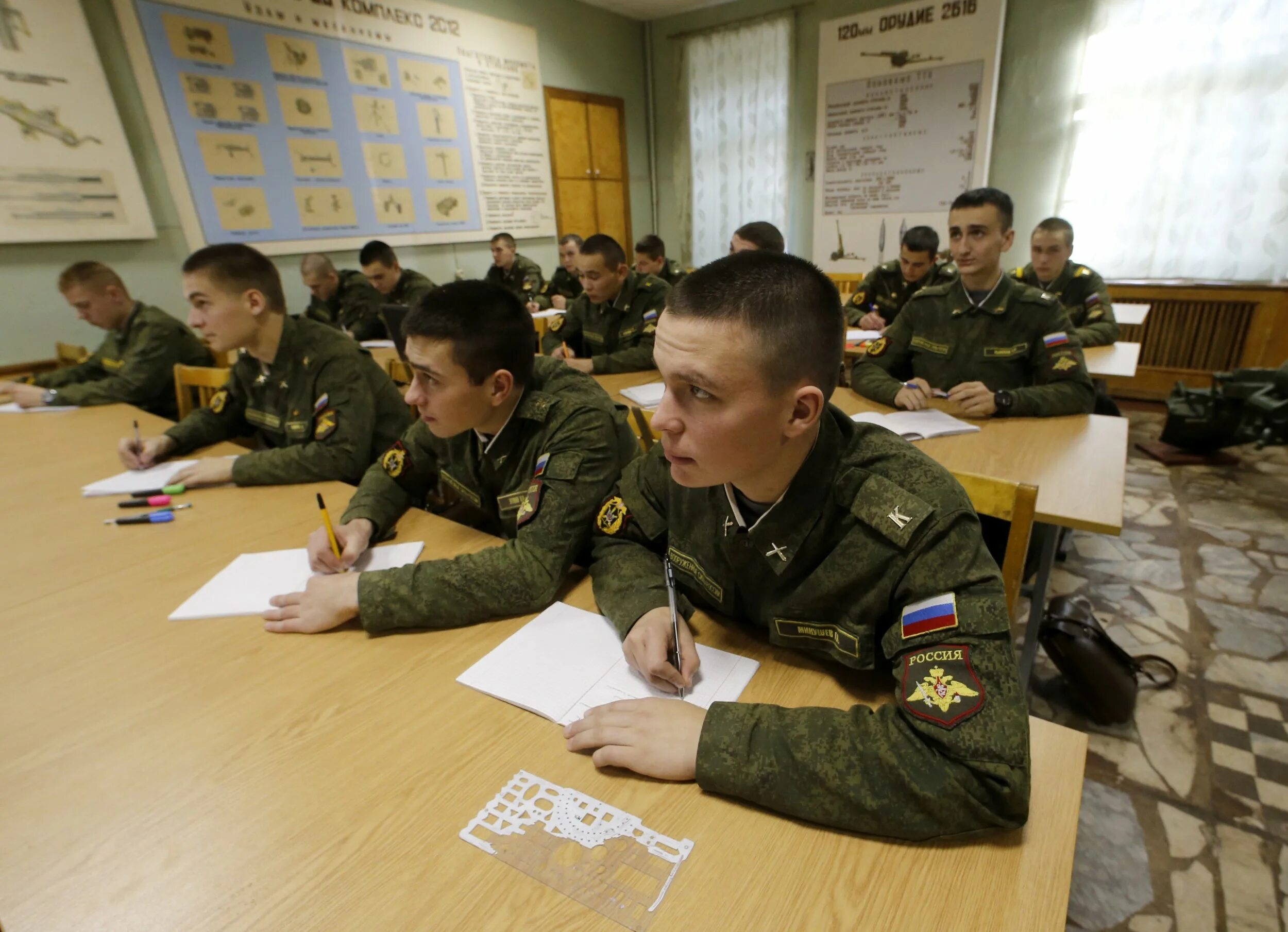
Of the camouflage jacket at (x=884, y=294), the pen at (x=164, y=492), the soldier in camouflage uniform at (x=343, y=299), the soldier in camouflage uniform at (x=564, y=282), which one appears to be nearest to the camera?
the pen at (x=164, y=492)

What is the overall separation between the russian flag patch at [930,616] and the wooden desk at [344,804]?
5.8 inches

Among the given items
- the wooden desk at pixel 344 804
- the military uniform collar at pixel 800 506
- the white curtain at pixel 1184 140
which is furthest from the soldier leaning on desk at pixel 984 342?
the white curtain at pixel 1184 140

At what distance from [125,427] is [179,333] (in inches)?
29.8

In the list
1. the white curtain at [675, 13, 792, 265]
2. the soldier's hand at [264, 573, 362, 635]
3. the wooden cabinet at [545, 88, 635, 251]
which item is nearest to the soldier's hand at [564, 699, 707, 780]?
the soldier's hand at [264, 573, 362, 635]

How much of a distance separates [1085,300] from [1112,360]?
733 millimetres

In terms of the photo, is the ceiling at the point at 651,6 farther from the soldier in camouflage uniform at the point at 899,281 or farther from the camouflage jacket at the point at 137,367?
the camouflage jacket at the point at 137,367

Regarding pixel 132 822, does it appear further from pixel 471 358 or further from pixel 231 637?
pixel 471 358

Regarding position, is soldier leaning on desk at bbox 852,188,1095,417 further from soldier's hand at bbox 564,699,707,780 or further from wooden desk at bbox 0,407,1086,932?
soldier's hand at bbox 564,699,707,780

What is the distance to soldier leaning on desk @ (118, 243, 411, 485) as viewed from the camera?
65.7 inches

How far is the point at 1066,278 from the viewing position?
346 centimetres

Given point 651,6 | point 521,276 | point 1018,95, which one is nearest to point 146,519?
point 521,276

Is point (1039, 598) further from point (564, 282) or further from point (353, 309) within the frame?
point (564, 282)

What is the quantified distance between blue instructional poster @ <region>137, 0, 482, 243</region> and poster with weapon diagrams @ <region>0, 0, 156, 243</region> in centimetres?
30

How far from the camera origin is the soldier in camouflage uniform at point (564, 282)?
16.6ft
